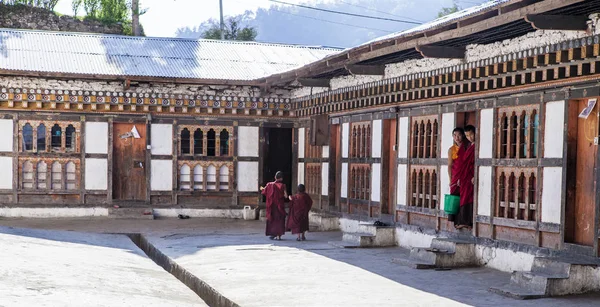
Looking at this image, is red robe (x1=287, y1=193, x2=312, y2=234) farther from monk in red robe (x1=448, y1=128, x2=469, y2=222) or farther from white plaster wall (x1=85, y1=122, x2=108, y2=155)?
white plaster wall (x1=85, y1=122, x2=108, y2=155)

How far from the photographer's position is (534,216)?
9.99 meters

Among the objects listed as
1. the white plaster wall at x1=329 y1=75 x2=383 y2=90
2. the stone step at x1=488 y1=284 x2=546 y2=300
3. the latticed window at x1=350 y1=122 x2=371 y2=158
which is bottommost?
the stone step at x1=488 y1=284 x2=546 y2=300

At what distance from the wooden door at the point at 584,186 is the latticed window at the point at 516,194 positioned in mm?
631

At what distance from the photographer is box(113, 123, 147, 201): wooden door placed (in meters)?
18.7

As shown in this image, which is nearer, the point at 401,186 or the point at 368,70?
the point at 401,186

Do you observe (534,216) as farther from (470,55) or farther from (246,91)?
(246,91)

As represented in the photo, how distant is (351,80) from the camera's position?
51.1 ft

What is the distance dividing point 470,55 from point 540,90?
1.73 metres

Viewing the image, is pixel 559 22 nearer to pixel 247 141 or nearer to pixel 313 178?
pixel 313 178

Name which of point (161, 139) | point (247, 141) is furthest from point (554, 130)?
point (161, 139)

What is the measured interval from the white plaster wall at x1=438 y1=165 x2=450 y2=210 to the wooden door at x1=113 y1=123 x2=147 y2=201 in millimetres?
8482

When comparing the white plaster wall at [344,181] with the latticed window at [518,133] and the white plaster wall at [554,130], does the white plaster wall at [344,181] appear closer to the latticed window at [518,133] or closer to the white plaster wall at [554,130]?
the latticed window at [518,133]

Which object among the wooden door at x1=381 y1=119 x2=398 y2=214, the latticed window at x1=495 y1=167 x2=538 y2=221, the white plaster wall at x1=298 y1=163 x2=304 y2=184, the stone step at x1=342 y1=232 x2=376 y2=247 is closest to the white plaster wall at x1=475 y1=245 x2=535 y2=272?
the latticed window at x1=495 y1=167 x2=538 y2=221

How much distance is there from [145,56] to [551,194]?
12119mm
